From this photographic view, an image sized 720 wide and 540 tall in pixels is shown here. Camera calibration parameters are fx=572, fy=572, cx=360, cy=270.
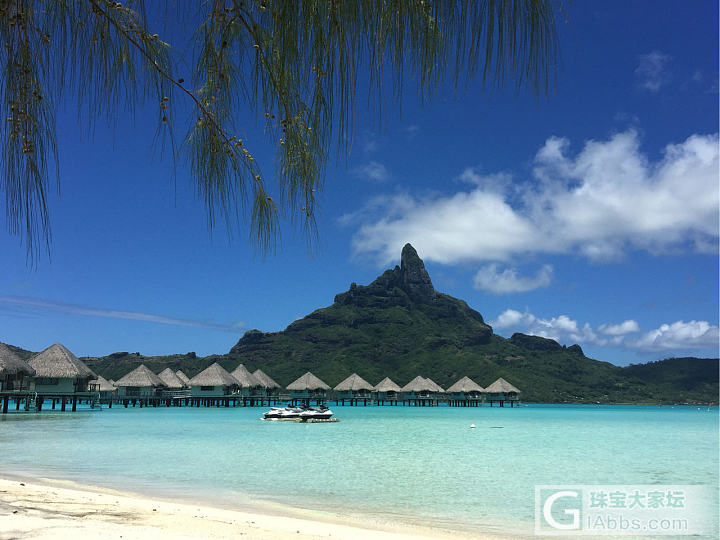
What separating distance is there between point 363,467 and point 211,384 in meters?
42.2

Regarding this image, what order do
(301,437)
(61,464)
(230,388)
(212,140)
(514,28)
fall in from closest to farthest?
(514,28)
(212,140)
(61,464)
(301,437)
(230,388)

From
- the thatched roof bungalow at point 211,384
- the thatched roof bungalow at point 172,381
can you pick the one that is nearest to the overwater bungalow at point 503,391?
the thatched roof bungalow at point 211,384

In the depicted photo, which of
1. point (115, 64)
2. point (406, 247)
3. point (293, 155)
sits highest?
point (406, 247)

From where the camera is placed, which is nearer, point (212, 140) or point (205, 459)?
point (212, 140)

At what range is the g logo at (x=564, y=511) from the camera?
29.8 feet

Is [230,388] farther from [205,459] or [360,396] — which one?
[205,459]

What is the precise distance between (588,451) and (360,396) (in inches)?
1900

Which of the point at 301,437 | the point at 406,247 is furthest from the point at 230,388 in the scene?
the point at 406,247

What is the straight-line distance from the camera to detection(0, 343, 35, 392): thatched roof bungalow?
34.7 m

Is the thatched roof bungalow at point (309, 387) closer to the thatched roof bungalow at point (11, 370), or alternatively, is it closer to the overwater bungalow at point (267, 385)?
the overwater bungalow at point (267, 385)

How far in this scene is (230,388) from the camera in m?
56.7

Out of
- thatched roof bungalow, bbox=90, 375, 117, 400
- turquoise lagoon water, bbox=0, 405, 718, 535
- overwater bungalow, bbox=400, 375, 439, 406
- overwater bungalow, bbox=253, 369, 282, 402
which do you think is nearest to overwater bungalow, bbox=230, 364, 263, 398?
overwater bungalow, bbox=253, 369, 282, 402

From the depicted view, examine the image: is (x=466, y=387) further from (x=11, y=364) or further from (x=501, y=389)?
(x=11, y=364)

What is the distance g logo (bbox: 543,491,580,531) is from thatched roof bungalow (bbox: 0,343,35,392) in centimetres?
3410
